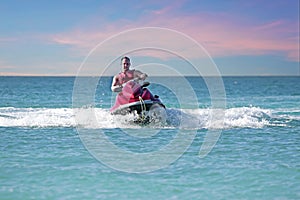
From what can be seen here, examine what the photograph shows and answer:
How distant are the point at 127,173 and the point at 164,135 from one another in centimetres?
484

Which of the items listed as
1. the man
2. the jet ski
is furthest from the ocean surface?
the man

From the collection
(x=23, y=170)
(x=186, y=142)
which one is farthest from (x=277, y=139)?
(x=23, y=170)

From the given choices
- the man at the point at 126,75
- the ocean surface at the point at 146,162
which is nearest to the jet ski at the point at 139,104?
the man at the point at 126,75

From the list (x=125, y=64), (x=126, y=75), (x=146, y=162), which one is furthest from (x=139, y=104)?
(x=146, y=162)

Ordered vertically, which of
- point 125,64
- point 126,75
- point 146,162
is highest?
point 125,64

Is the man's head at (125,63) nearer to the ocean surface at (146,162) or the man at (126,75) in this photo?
the man at (126,75)

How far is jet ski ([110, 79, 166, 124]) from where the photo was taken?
15031 millimetres

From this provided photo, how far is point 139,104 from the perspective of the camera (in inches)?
590

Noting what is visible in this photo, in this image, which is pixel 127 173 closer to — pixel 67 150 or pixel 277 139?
pixel 67 150

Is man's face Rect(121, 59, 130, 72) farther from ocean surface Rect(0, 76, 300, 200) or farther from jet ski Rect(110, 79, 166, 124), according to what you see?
ocean surface Rect(0, 76, 300, 200)

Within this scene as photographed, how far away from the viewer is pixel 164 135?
1343 cm

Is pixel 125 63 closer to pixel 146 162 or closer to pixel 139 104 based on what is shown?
pixel 139 104

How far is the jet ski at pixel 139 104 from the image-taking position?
15031mm

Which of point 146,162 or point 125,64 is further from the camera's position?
point 125,64
